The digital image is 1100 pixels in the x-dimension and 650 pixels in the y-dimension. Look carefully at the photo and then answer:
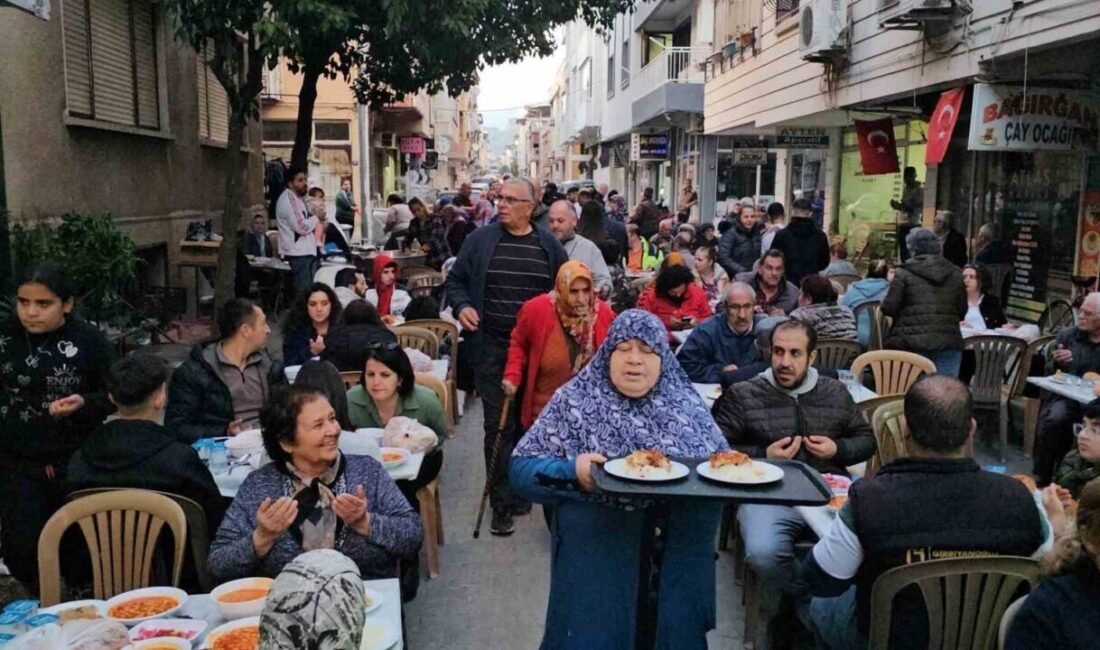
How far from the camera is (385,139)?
117 feet

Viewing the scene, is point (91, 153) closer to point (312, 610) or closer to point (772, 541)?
point (772, 541)

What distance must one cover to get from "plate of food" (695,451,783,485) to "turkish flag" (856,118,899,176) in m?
11.3

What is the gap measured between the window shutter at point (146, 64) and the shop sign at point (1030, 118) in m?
9.77

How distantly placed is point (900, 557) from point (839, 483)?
1306 mm

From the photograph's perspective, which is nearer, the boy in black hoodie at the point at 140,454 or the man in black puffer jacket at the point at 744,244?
the boy in black hoodie at the point at 140,454

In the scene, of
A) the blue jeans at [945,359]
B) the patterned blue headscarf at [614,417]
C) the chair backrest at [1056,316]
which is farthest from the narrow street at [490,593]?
the chair backrest at [1056,316]

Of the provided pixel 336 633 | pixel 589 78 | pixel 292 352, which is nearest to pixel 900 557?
pixel 336 633

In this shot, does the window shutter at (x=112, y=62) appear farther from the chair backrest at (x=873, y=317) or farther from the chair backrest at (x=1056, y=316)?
the chair backrest at (x=1056, y=316)

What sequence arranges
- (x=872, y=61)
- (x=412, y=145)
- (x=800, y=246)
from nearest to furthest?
(x=800, y=246) < (x=872, y=61) < (x=412, y=145)

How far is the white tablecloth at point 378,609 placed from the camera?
3.09 m

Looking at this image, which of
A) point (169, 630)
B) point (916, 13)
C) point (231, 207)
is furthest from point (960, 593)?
point (231, 207)

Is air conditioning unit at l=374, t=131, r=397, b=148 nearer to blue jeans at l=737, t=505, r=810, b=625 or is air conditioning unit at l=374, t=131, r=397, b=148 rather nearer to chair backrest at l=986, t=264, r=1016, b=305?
chair backrest at l=986, t=264, r=1016, b=305

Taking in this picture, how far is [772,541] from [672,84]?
20.6m

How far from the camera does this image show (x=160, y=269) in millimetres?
12992
